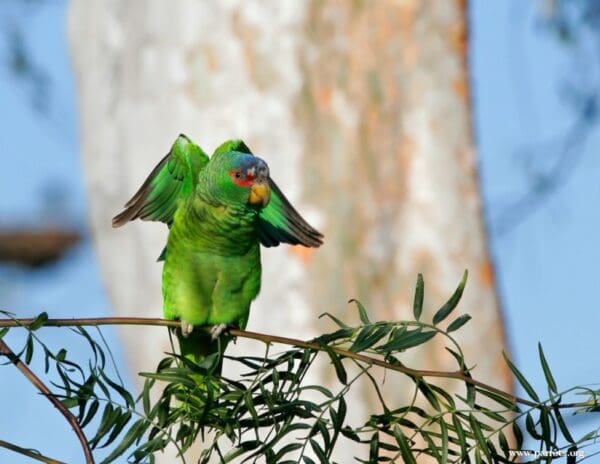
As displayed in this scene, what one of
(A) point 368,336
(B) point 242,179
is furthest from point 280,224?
(A) point 368,336

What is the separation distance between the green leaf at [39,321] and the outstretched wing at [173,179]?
0.71 meters

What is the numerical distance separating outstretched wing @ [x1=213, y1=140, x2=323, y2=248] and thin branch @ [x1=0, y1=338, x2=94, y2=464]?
64 cm

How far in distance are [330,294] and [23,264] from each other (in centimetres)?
335

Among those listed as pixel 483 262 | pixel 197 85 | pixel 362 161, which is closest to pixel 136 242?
pixel 197 85

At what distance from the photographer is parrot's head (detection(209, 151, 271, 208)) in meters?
1.45

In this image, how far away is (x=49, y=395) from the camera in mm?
765

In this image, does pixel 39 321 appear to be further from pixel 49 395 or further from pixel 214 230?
pixel 214 230

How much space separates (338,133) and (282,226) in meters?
1.47

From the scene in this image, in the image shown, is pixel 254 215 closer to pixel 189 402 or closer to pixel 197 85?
pixel 189 402

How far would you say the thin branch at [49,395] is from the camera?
0.75 metres

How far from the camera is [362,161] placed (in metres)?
2.98

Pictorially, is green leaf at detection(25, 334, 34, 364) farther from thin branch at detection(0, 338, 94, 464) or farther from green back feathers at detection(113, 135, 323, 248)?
green back feathers at detection(113, 135, 323, 248)

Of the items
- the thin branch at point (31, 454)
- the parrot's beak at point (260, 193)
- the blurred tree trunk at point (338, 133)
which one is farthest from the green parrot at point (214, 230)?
the blurred tree trunk at point (338, 133)

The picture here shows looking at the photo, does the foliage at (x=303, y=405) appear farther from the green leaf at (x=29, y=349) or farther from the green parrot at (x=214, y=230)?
the green parrot at (x=214, y=230)
